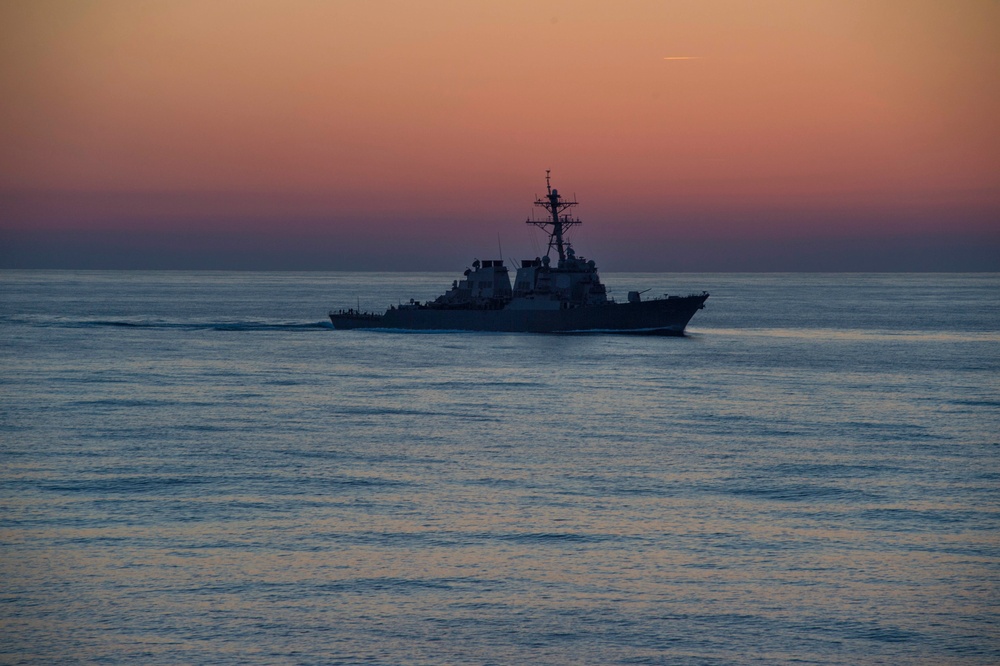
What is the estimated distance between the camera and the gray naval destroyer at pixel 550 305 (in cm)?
7431

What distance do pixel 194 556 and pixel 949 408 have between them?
29.4 meters

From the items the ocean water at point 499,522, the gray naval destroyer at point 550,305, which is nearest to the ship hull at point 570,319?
the gray naval destroyer at point 550,305

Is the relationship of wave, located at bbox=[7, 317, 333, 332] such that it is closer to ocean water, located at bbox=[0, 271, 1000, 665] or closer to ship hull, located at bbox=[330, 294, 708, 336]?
ship hull, located at bbox=[330, 294, 708, 336]

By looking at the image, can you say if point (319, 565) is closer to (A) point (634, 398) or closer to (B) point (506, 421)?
(B) point (506, 421)

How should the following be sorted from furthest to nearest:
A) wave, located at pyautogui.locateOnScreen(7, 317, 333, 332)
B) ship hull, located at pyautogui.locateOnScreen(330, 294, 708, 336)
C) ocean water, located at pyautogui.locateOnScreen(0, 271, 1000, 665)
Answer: wave, located at pyautogui.locateOnScreen(7, 317, 333, 332) < ship hull, located at pyautogui.locateOnScreen(330, 294, 708, 336) < ocean water, located at pyautogui.locateOnScreen(0, 271, 1000, 665)

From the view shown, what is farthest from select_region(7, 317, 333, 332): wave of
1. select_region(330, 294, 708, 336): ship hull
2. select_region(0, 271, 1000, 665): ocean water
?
select_region(0, 271, 1000, 665): ocean water

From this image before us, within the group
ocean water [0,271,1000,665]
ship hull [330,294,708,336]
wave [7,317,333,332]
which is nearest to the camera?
ocean water [0,271,1000,665]

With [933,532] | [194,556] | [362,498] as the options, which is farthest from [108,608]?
[933,532]

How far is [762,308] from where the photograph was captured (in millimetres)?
135250

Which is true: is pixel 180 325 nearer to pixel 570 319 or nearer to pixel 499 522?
pixel 570 319

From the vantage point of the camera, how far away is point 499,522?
835 inches

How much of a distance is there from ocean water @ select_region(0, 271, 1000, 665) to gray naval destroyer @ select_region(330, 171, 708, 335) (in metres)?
27.4

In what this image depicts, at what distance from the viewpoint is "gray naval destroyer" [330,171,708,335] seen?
74.3 m

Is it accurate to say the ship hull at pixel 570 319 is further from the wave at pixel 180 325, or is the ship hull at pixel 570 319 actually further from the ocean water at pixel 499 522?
the ocean water at pixel 499 522
